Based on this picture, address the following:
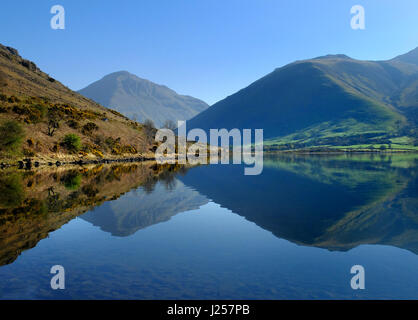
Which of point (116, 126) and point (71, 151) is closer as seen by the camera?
point (71, 151)

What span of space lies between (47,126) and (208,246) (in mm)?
89229

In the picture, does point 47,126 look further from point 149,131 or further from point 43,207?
point 43,207

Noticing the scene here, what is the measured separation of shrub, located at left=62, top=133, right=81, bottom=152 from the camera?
88188mm

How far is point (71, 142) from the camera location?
89125mm

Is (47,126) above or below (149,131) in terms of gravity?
below

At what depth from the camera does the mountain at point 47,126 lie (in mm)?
77438

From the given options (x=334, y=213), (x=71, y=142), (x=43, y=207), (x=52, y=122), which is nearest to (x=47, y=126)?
(x=52, y=122)

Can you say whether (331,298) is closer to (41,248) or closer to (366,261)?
(366,261)

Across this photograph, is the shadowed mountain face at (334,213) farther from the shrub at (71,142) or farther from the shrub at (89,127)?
the shrub at (89,127)

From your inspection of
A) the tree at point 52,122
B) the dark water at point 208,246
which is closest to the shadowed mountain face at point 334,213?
the dark water at point 208,246

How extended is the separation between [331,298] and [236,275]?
3910 millimetres

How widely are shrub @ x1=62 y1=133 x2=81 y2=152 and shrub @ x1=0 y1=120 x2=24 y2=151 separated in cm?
1789
